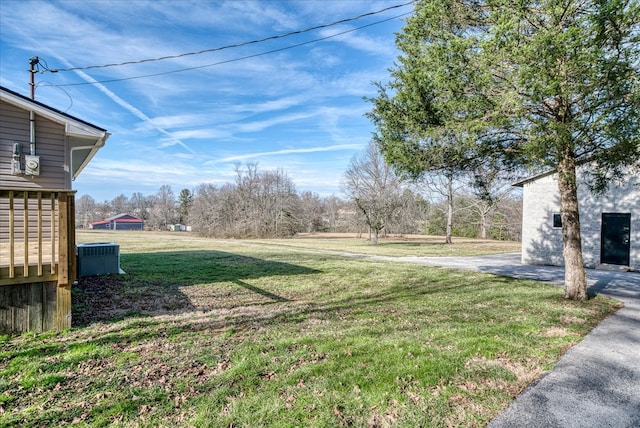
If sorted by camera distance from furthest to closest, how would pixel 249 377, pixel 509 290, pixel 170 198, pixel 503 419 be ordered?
1. pixel 170 198
2. pixel 509 290
3. pixel 249 377
4. pixel 503 419

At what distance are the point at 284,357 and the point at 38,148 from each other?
21.4 feet

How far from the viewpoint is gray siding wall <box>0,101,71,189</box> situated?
6113 millimetres

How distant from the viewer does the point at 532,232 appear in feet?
43.9

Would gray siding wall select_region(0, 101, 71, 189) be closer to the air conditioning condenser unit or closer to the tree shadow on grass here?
the tree shadow on grass

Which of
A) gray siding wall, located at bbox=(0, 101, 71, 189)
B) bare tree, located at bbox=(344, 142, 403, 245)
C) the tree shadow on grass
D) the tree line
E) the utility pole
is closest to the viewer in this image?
the tree shadow on grass

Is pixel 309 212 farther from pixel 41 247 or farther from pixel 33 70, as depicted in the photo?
pixel 41 247

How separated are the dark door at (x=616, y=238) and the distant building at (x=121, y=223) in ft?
255

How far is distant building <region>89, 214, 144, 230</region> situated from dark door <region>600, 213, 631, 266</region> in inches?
3063

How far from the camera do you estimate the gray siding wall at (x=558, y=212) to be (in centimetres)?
1138

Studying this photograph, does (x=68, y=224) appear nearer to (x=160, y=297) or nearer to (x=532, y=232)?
(x=160, y=297)

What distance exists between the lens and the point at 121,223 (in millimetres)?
72062

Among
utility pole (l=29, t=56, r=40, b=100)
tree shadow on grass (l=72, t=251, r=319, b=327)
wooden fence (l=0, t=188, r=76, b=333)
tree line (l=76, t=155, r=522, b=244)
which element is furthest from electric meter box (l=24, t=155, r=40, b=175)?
tree line (l=76, t=155, r=522, b=244)

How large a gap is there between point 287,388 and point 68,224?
3603 millimetres

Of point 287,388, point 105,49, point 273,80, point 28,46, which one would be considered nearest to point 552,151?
point 287,388
